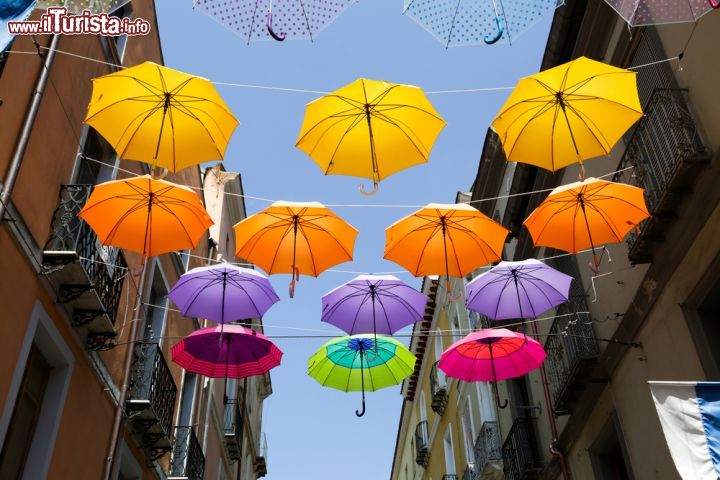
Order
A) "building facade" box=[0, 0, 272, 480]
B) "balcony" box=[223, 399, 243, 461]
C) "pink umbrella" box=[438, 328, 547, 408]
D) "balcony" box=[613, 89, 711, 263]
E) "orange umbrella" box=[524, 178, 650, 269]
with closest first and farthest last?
"building facade" box=[0, 0, 272, 480], "balcony" box=[613, 89, 711, 263], "orange umbrella" box=[524, 178, 650, 269], "pink umbrella" box=[438, 328, 547, 408], "balcony" box=[223, 399, 243, 461]

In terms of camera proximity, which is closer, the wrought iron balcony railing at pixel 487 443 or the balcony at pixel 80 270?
the balcony at pixel 80 270

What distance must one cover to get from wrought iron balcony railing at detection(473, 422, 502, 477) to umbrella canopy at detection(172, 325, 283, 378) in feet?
28.4

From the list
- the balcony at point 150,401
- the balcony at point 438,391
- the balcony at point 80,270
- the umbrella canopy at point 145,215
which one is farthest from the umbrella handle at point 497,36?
Result: the balcony at point 438,391

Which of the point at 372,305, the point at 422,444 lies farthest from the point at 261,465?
the point at 372,305

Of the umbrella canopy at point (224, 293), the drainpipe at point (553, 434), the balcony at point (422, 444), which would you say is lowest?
the drainpipe at point (553, 434)

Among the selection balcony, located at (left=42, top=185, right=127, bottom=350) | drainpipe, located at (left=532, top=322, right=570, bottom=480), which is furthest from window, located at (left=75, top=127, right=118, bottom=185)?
drainpipe, located at (left=532, top=322, right=570, bottom=480)

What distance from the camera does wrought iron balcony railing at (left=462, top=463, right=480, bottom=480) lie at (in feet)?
64.0

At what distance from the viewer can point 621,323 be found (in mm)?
10305

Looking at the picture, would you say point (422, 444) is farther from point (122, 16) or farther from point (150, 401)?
point (122, 16)

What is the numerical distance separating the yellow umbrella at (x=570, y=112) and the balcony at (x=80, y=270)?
5729 millimetres

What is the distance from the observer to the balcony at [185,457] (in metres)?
14.0

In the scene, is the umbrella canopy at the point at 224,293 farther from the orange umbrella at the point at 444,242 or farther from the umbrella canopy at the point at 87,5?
the umbrella canopy at the point at 87,5

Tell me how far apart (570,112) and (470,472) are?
1480 cm

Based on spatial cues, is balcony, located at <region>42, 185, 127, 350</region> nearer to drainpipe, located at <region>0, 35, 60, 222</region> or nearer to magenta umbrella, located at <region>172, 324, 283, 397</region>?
drainpipe, located at <region>0, 35, 60, 222</region>
